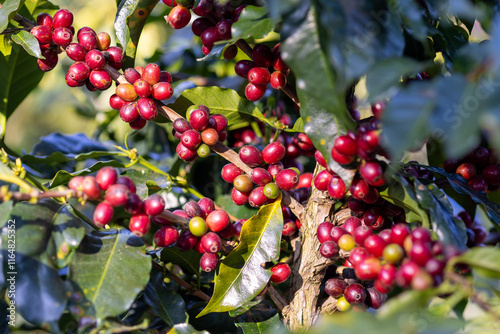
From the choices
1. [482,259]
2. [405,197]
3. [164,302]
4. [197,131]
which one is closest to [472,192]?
[405,197]

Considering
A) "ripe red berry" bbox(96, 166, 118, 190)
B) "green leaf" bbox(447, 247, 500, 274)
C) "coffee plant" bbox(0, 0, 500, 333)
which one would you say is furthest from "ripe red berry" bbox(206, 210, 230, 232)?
"green leaf" bbox(447, 247, 500, 274)

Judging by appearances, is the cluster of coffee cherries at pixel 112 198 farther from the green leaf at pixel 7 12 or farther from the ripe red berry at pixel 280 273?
the green leaf at pixel 7 12

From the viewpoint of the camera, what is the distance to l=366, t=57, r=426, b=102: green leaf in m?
0.53

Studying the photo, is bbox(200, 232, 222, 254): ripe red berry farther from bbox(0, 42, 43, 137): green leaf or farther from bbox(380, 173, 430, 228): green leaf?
bbox(0, 42, 43, 137): green leaf

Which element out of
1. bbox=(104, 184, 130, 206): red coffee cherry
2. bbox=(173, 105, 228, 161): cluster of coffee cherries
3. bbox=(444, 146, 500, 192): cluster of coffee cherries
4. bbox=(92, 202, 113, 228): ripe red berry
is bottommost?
bbox=(444, 146, 500, 192): cluster of coffee cherries

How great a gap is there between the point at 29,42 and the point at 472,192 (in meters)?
0.94

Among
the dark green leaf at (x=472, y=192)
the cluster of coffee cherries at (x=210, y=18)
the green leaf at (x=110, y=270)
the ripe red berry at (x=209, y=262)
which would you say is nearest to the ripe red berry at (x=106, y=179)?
the green leaf at (x=110, y=270)

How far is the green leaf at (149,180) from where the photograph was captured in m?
1.02

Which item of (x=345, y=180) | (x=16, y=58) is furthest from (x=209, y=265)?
(x=16, y=58)

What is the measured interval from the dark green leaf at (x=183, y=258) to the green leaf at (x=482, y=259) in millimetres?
599

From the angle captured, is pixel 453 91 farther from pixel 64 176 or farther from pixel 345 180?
pixel 64 176

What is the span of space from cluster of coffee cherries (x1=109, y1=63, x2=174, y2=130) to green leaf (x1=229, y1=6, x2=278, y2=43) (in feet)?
0.76

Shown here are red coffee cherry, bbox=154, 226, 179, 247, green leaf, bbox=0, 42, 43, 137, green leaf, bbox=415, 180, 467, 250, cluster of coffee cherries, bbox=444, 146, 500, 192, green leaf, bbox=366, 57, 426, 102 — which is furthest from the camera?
green leaf, bbox=0, 42, 43, 137

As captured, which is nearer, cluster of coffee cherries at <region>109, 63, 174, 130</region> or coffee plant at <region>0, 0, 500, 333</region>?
coffee plant at <region>0, 0, 500, 333</region>
